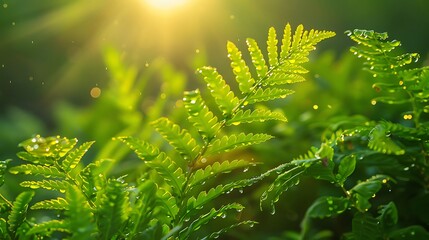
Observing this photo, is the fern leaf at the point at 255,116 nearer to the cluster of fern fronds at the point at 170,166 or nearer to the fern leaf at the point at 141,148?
the cluster of fern fronds at the point at 170,166

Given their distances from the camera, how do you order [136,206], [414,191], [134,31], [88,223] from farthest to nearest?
[134,31] < [414,191] < [136,206] < [88,223]

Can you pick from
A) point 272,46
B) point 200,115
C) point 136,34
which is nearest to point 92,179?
point 200,115

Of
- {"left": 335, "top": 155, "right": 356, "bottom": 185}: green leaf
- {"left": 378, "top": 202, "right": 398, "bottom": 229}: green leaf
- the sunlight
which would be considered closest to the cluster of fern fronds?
{"left": 335, "top": 155, "right": 356, "bottom": 185}: green leaf

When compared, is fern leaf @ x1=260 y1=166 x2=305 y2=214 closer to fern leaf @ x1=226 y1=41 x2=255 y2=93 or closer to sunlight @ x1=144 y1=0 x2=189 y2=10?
fern leaf @ x1=226 y1=41 x2=255 y2=93

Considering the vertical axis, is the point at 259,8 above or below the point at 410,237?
above

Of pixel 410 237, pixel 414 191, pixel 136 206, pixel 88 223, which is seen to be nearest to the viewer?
pixel 88 223

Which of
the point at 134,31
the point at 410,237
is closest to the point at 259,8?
the point at 134,31

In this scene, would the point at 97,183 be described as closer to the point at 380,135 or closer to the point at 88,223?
the point at 88,223
